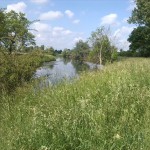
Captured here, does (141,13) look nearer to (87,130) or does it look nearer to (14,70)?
(14,70)

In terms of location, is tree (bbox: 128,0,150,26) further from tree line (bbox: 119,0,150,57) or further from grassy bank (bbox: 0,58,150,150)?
grassy bank (bbox: 0,58,150,150)

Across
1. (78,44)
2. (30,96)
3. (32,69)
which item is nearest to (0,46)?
(32,69)

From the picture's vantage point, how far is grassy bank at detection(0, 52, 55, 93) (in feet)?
43.8

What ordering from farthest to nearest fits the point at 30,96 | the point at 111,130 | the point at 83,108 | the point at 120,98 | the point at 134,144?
the point at 30,96, the point at 120,98, the point at 83,108, the point at 111,130, the point at 134,144

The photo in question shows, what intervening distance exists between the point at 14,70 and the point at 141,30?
152 feet

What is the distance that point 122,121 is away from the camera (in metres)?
5.18

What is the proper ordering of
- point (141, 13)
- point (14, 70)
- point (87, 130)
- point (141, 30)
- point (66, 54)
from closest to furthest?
point (87, 130)
point (14, 70)
point (141, 13)
point (141, 30)
point (66, 54)

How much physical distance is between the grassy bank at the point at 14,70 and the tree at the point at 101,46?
41506 millimetres

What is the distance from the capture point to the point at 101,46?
58562 millimetres

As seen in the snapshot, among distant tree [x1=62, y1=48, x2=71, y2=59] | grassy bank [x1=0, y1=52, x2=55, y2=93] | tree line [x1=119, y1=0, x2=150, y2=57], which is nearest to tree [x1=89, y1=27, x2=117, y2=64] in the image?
tree line [x1=119, y1=0, x2=150, y2=57]

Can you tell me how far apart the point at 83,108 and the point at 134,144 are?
124cm

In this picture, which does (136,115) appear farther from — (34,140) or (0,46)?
(0,46)

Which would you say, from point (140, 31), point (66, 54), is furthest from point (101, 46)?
point (66, 54)

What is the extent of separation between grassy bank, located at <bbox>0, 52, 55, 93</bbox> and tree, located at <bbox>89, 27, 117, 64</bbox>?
4151 cm
